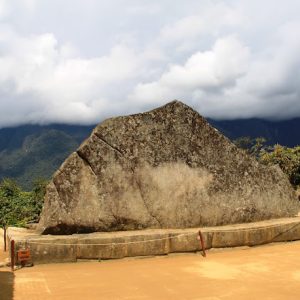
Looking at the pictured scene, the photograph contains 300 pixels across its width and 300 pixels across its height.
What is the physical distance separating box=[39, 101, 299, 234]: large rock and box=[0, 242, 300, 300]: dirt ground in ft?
3.68

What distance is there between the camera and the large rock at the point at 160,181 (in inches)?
390

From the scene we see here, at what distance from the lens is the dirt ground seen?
261 inches

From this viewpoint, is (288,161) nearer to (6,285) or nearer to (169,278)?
(169,278)

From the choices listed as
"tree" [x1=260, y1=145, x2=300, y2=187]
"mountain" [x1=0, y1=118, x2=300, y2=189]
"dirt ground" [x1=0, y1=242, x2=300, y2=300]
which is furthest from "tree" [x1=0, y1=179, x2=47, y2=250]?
"mountain" [x1=0, y1=118, x2=300, y2=189]

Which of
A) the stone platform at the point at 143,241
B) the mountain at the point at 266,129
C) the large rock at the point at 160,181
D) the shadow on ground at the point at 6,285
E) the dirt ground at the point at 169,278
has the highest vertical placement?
the mountain at the point at 266,129

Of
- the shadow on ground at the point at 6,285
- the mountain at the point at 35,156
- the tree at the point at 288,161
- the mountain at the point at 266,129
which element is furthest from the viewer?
the mountain at the point at 266,129

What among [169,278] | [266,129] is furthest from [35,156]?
[169,278]

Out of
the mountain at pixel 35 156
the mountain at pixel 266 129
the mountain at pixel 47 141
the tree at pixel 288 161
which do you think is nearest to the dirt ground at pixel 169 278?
the tree at pixel 288 161

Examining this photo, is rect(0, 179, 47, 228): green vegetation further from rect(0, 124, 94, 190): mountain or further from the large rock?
rect(0, 124, 94, 190): mountain

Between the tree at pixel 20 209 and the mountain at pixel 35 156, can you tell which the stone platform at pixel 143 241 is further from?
the mountain at pixel 35 156

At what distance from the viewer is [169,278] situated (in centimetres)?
770

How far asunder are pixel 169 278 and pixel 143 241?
1.99 meters

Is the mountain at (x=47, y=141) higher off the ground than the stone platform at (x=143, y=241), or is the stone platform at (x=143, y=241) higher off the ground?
the mountain at (x=47, y=141)

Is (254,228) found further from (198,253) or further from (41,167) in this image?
(41,167)
